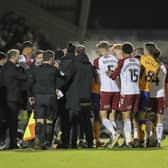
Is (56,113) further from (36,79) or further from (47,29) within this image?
(47,29)

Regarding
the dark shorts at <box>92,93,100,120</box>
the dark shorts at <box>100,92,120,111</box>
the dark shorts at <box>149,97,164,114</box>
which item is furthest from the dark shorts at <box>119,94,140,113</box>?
the dark shorts at <box>92,93,100,120</box>

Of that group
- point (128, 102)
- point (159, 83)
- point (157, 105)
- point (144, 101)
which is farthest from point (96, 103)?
point (159, 83)

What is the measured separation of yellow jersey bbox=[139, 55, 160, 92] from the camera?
15227 mm

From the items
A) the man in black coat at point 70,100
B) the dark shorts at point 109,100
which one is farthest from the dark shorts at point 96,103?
the man in black coat at point 70,100

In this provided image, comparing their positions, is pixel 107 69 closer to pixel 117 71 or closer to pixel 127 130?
pixel 117 71

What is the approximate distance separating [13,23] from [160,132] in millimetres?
22191

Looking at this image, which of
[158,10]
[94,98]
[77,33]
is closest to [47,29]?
[77,33]

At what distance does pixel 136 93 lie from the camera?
1499cm

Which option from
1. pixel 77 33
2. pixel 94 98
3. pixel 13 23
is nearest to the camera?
pixel 94 98

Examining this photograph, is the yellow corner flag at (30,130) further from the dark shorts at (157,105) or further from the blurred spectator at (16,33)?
the blurred spectator at (16,33)

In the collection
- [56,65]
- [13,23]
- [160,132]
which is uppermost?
[13,23]

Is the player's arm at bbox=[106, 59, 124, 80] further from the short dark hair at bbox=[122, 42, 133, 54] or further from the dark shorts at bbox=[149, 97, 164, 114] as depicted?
the dark shorts at bbox=[149, 97, 164, 114]
